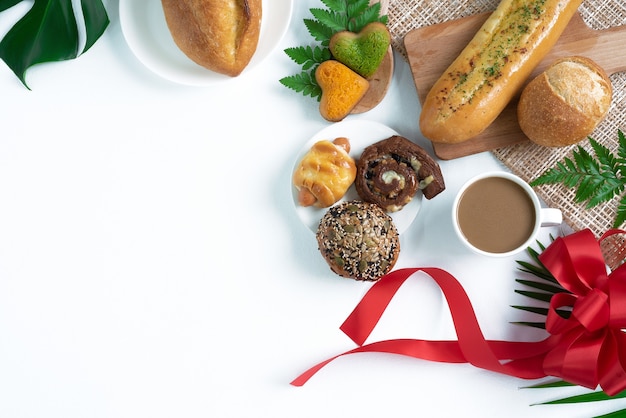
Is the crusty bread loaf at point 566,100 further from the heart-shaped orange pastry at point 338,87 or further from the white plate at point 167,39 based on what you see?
the white plate at point 167,39

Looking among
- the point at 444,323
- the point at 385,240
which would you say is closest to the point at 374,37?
the point at 385,240

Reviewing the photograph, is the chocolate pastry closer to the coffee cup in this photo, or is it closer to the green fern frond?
the coffee cup

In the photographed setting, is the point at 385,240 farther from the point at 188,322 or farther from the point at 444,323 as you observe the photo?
the point at 188,322

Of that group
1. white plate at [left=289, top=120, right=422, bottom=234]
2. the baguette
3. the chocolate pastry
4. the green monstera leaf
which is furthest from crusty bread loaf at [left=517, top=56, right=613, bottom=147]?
the green monstera leaf

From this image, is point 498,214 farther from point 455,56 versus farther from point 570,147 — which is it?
point 455,56

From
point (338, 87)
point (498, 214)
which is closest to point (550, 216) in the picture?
point (498, 214)

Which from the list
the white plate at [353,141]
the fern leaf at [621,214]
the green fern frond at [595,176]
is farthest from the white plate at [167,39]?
the fern leaf at [621,214]
